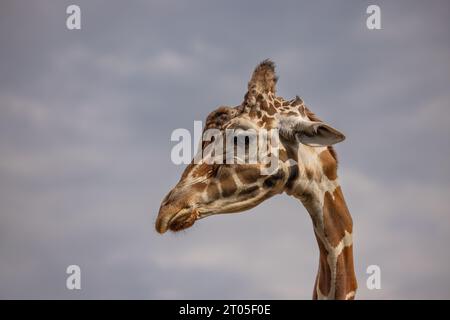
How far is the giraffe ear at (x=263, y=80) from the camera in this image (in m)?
11.1

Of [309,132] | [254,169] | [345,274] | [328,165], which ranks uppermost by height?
[309,132]

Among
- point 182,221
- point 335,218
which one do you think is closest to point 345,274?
point 335,218

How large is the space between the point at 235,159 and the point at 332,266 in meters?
2.12

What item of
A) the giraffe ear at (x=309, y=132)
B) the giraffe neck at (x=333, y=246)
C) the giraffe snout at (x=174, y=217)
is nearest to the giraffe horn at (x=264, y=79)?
the giraffe ear at (x=309, y=132)

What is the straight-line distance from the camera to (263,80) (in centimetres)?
1124

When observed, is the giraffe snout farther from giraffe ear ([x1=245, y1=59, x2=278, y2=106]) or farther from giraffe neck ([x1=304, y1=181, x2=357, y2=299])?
giraffe ear ([x1=245, y1=59, x2=278, y2=106])

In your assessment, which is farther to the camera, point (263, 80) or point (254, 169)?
point (263, 80)

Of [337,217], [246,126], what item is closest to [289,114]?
[246,126]

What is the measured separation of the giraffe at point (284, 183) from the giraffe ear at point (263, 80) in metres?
0.02

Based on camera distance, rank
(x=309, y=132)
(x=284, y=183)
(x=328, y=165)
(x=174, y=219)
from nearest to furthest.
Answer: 1. (x=174, y=219)
2. (x=309, y=132)
3. (x=284, y=183)
4. (x=328, y=165)

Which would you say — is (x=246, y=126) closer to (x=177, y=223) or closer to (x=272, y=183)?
(x=272, y=183)

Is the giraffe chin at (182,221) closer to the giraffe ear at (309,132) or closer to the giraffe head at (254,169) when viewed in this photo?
the giraffe head at (254,169)

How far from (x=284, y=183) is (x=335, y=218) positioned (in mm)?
986

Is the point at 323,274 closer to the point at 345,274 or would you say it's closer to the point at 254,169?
the point at 345,274
